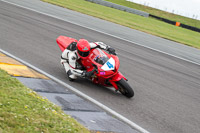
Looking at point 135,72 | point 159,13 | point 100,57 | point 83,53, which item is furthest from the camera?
point 159,13

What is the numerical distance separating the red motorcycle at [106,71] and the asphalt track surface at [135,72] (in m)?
0.25

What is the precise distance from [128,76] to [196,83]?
2.78m

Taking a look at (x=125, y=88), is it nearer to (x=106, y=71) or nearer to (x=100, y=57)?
(x=106, y=71)

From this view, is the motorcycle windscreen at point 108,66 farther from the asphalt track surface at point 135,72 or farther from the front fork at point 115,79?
the asphalt track surface at point 135,72

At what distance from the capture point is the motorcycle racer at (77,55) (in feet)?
24.5

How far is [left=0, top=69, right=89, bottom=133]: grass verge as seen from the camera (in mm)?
3836

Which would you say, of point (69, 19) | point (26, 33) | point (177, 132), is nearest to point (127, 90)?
point (177, 132)

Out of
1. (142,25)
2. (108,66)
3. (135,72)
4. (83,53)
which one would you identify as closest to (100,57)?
(108,66)

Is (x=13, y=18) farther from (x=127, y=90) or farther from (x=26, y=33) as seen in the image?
(x=127, y=90)

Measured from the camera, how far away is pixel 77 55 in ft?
25.8

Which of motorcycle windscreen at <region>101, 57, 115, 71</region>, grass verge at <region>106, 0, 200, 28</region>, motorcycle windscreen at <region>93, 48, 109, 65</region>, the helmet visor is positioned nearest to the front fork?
motorcycle windscreen at <region>101, 57, 115, 71</region>

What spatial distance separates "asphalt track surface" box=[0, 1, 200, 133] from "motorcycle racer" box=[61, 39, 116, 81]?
13.5 inches

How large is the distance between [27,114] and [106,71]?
3275 millimetres

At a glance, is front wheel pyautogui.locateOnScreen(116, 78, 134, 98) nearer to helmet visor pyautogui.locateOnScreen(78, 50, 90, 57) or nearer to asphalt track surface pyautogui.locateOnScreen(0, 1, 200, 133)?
asphalt track surface pyautogui.locateOnScreen(0, 1, 200, 133)
